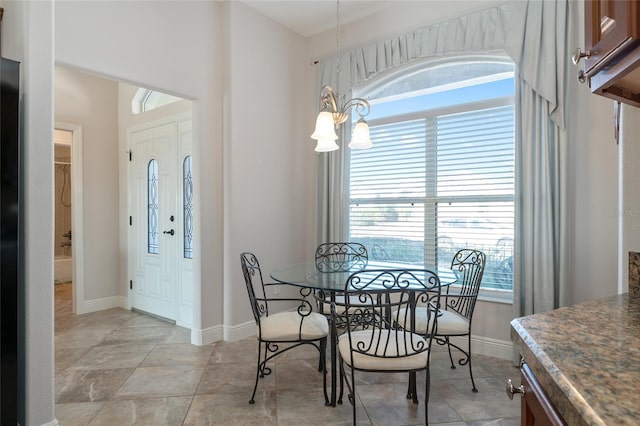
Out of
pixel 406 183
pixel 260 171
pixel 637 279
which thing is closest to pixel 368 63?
pixel 406 183

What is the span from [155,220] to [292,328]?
9.03 feet

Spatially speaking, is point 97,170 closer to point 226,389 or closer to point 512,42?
point 226,389

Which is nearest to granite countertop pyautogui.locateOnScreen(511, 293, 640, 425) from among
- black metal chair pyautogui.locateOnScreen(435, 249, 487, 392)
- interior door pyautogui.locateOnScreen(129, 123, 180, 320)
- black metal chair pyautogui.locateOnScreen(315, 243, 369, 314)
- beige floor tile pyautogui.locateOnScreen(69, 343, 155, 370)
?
black metal chair pyautogui.locateOnScreen(435, 249, 487, 392)

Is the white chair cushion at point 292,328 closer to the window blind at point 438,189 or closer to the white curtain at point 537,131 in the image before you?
the window blind at point 438,189

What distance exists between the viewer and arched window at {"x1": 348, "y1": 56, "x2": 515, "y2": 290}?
308cm

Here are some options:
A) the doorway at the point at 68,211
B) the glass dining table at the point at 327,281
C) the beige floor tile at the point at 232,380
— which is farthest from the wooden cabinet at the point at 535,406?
the doorway at the point at 68,211

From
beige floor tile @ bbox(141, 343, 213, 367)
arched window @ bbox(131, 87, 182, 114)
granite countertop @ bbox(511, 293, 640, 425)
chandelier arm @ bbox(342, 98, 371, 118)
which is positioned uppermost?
arched window @ bbox(131, 87, 182, 114)

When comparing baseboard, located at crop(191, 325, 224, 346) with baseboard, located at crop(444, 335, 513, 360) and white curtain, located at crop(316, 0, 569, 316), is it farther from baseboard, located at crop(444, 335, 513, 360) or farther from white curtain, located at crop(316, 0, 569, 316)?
white curtain, located at crop(316, 0, 569, 316)

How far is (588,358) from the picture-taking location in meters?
0.75

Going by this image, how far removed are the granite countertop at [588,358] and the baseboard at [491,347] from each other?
2.00m

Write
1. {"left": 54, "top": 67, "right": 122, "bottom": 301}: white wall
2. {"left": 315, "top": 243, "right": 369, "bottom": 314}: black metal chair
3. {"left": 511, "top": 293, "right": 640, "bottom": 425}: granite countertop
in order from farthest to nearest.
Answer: {"left": 54, "top": 67, "right": 122, "bottom": 301}: white wall
{"left": 315, "top": 243, "right": 369, "bottom": 314}: black metal chair
{"left": 511, "top": 293, "right": 640, "bottom": 425}: granite countertop

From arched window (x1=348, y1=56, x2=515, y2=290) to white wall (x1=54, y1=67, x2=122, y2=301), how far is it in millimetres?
3156

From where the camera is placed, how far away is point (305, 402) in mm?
2297

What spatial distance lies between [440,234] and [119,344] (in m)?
3.21
